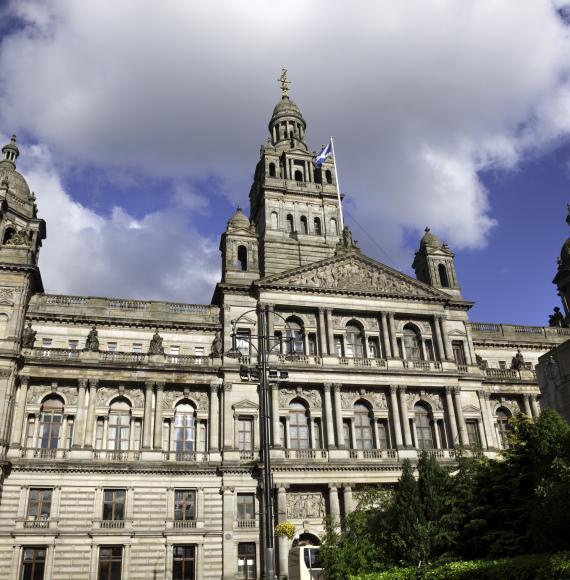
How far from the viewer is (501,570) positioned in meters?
18.8

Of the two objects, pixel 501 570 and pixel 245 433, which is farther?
pixel 245 433

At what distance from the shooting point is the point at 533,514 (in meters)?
19.4

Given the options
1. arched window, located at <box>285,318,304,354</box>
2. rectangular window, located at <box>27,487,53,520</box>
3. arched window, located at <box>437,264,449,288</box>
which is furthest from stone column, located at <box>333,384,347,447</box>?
rectangular window, located at <box>27,487,53,520</box>

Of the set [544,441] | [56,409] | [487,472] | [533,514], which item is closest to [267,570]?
[533,514]

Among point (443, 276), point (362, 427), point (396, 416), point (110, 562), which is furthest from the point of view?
point (443, 276)

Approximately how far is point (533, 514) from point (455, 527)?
801 cm

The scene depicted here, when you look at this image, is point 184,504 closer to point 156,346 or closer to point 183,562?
point 183,562

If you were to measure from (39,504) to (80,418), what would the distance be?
5732mm

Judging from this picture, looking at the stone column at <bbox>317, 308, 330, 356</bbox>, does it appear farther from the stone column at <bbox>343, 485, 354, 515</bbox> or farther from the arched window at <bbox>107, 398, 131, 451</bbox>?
the arched window at <bbox>107, 398, 131, 451</bbox>

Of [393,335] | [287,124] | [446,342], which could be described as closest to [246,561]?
[393,335]

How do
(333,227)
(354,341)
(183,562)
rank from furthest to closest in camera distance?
(333,227) → (354,341) → (183,562)

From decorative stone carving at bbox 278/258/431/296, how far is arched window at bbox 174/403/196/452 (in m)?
12.1

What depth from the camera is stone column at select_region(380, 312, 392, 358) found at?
4781 centimetres

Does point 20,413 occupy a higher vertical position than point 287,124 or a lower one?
lower
